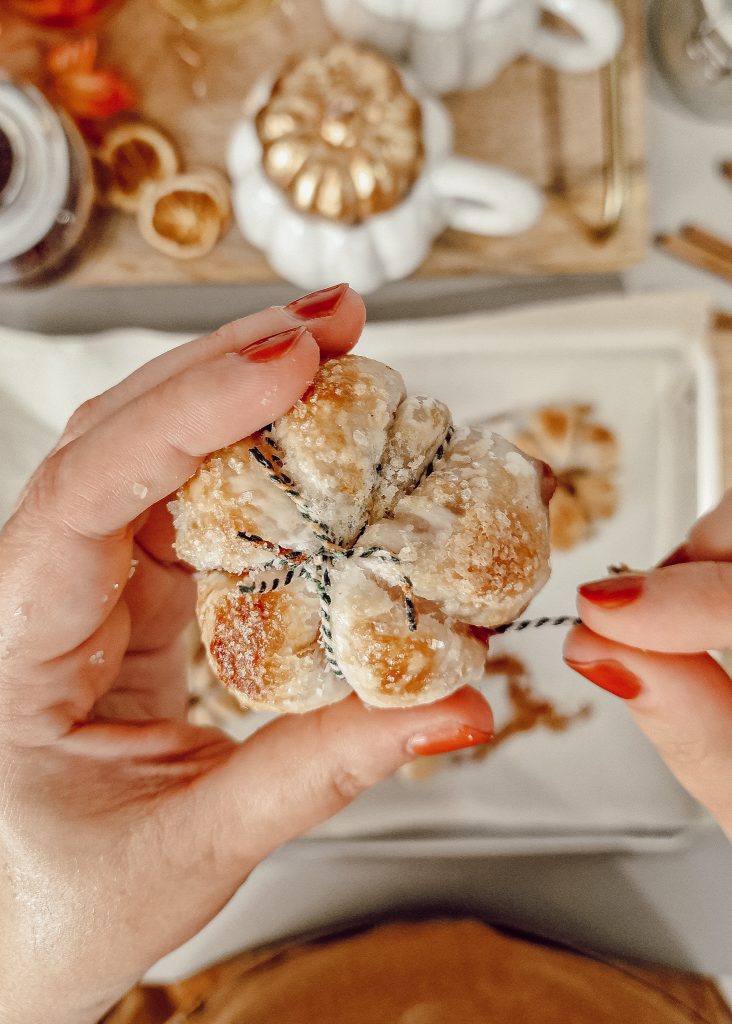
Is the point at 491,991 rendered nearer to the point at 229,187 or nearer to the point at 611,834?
the point at 611,834

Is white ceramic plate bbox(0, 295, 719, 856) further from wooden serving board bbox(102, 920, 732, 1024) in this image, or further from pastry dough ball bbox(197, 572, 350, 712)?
pastry dough ball bbox(197, 572, 350, 712)

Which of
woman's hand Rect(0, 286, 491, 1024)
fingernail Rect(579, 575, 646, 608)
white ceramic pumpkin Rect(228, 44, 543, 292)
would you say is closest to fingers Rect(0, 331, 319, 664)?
→ woman's hand Rect(0, 286, 491, 1024)

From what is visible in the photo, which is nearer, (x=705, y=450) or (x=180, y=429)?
(x=180, y=429)

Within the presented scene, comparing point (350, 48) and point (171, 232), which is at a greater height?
point (350, 48)

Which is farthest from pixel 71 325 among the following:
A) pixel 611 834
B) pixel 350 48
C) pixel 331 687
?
pixel 611 834

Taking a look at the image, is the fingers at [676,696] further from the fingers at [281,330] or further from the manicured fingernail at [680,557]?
the fingers at [281,330]

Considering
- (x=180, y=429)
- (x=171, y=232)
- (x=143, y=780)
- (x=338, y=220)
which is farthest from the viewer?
(x=171, y=232)
